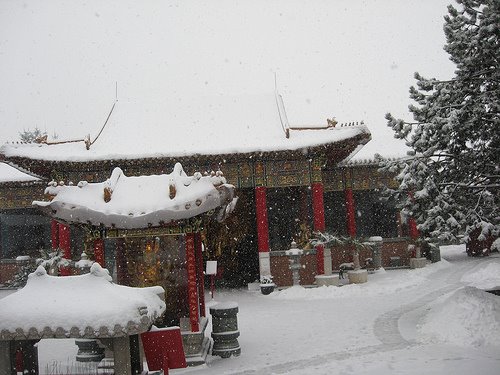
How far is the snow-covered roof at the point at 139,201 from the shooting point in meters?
7.82

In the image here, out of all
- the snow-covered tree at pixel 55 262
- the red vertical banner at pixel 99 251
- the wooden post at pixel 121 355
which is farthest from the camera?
the snow-covered tree at pixel 55 262

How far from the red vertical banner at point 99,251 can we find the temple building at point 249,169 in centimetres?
765

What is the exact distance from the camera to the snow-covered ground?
Result: 7.49 metres

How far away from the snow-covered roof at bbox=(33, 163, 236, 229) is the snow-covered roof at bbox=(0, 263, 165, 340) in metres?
1.58

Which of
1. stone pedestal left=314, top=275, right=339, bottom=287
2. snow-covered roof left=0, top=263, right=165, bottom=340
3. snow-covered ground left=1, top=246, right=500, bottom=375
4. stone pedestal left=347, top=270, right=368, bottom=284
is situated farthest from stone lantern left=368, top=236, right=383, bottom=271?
snow-covered roof left=0, top=263, right=165, bottom=340

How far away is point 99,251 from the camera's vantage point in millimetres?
8617

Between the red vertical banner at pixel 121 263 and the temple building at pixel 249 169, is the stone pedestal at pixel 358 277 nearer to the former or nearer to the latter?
the temple building at pixel 249 169

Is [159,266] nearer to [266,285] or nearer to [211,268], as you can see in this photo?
[211,268]

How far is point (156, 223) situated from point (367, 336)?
193 inches

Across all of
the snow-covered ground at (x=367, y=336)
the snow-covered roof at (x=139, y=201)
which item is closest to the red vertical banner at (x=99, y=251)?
the snow-covered roof at (x=139, y=201)

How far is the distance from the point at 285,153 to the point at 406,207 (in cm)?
683

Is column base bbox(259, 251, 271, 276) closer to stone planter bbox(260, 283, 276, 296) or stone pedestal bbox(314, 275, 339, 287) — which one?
stone planter bbox(260, 283, 276, 296)

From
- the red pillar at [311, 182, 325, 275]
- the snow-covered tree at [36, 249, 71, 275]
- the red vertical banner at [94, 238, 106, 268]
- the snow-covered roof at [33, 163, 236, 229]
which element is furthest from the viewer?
the red pillar at [311, 182, 325, 275]

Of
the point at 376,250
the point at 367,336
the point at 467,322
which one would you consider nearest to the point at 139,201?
the point at 367,336
